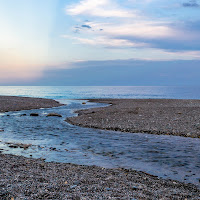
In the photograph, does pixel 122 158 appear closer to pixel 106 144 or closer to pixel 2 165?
pixel 106 144

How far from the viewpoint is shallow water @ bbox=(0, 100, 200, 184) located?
10953mm

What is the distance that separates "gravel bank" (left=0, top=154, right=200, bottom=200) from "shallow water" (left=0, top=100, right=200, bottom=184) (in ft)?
4.21

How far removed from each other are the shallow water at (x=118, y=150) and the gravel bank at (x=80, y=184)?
4.21 feet

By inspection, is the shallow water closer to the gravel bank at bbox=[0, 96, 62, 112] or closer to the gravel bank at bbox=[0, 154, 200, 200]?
the gravel bank at bbox=[0, 154, 200, 200]

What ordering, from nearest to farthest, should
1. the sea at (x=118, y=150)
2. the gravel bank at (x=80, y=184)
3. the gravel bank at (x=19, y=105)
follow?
1. the gravel bank at (x=80, y=184)
2. the sea at (x=118, y=150)
3. the gravel bank at (x=19, y=105)

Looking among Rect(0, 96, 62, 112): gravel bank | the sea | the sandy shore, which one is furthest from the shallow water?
Rect(0, 96, 62, 112): gravel bank

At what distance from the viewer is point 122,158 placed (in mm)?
12266

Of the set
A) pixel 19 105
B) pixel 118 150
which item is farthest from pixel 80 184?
pixel 19 105

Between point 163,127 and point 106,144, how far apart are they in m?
7.88

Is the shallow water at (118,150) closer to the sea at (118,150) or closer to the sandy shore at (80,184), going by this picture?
the sea at (118,150)

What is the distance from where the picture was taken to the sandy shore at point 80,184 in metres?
6.82

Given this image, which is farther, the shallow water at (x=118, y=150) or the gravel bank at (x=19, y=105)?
the gravel bank at (x=19, y=105)

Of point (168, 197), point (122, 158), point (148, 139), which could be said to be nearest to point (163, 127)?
point (148, 139)

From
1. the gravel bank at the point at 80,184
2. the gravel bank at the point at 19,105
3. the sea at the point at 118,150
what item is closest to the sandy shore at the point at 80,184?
the gravel bank at the point at 80,184
